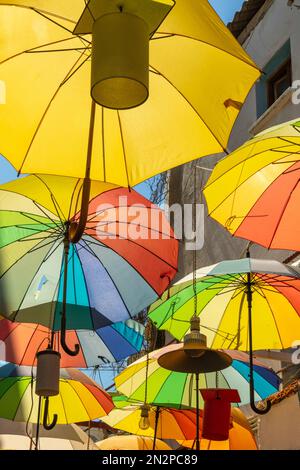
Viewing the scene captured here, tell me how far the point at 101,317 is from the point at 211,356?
131cm

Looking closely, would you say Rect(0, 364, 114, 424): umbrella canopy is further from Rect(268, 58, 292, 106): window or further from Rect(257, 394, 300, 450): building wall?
Rect(268, 58, 292, 106): window

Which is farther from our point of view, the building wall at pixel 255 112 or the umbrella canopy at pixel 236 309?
the building wall at pixel 255 112

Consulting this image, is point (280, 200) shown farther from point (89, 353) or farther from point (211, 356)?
point (89, 353)

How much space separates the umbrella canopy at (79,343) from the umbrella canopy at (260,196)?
2460mm

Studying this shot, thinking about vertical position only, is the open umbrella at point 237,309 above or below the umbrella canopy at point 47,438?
above

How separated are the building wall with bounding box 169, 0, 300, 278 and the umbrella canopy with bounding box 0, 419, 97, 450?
12.0 feet

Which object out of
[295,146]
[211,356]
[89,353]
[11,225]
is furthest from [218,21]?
[89,353]

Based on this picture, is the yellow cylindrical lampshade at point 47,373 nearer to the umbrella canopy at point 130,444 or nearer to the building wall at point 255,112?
the umbrella canopy at point 130,444

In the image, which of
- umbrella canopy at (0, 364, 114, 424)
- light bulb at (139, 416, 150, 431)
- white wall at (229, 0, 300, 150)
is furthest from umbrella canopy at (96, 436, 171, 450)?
white wall at (229, 0, 300, 150)

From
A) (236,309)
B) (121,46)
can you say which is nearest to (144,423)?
(236,309)

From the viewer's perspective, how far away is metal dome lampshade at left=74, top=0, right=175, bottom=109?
3.19 meters

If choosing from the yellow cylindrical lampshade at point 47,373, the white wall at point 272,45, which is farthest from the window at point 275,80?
the yellow cylindrical lampshade at point 47,373

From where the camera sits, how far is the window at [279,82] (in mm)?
11383

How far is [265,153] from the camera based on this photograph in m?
5.56
